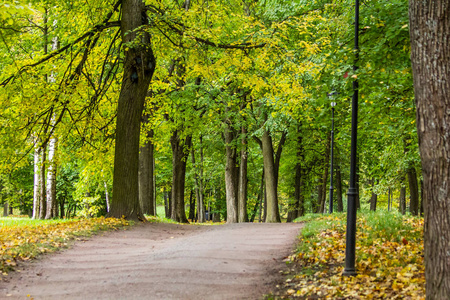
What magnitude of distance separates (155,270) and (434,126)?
5.08 meters

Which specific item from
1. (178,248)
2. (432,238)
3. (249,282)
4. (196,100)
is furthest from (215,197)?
(432,238)

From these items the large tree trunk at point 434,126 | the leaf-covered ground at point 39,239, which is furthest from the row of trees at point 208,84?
the leaf-covered ground at point 39,239

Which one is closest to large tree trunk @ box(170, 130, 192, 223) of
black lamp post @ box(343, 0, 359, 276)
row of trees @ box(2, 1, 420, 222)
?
row of trees @ box(2, 1, 420, 222)

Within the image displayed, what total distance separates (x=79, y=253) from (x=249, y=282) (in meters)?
4.09

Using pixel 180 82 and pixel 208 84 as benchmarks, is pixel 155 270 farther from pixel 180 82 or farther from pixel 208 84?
pixel 180 82

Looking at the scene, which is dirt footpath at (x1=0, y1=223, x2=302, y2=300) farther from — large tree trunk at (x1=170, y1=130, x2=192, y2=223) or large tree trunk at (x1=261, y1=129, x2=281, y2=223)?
large tree trunk at (x1=170, y1=130, x2=192, y2=223)

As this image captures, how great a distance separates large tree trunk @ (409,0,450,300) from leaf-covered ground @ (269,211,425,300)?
0.90 m

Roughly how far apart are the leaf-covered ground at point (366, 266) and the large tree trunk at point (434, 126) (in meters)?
0.90

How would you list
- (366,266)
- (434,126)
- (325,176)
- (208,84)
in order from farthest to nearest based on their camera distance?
(325,176) → (208,84) → (366,266) → (434,126)

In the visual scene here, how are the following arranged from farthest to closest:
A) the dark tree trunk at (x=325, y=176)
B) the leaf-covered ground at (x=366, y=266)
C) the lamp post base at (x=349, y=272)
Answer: the dark tree trunk at (x=325, y=176)
the lamp post base at (x=349, y=272)
the leaf-covered ground at (x=366, y=266)

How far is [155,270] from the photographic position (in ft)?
24.3

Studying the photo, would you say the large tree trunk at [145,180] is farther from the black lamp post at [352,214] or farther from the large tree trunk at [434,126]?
the large tree trunk at [434,126]

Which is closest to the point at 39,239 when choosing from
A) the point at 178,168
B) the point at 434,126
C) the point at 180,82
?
the point at 434,126

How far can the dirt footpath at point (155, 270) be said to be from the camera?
636 centimetres
